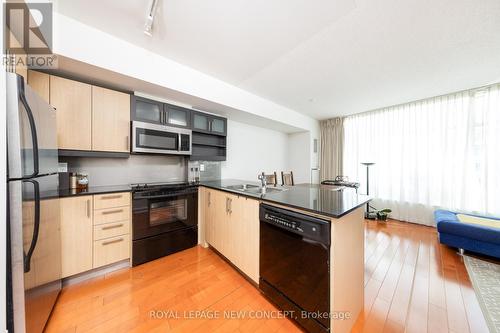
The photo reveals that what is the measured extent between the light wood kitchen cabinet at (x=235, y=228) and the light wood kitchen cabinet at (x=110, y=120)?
1.26 metres

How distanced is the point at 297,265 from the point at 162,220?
5.70 feet

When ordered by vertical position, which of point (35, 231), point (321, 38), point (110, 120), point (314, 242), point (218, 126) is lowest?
point (314, 242)

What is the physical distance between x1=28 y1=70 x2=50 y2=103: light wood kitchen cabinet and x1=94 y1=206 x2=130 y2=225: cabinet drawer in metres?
1.20

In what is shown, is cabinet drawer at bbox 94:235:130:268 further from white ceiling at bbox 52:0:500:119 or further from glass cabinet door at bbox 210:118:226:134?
white ceiling at bbox 52:0:500:119

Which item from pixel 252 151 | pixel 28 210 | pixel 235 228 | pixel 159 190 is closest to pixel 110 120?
pixel 159 190

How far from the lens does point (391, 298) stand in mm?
1562

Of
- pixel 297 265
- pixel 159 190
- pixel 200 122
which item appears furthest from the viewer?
pixel 200 122

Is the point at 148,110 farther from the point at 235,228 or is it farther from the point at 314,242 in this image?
the point at 314,242

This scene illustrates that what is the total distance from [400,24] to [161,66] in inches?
98.7

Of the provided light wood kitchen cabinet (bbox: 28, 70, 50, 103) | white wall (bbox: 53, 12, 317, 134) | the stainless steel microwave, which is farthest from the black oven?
white wall (bbox: 53, 12, 317, 134)

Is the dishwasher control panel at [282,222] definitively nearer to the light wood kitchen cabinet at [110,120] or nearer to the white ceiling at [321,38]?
the white ceiling at [321,38]

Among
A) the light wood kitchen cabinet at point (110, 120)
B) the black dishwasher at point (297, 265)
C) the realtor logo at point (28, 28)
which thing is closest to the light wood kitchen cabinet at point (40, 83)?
the realtor logo at point (28, 28)

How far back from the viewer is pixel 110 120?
2018 millimetres

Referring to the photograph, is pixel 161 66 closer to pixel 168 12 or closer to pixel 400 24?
pixel 168 12
